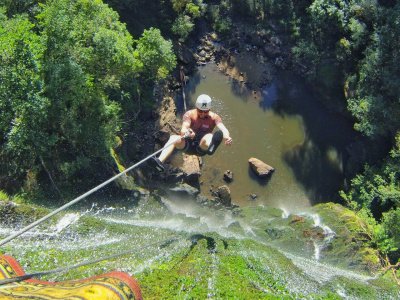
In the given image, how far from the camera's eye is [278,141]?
2244 cm

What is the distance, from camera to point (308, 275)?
12.3 metres

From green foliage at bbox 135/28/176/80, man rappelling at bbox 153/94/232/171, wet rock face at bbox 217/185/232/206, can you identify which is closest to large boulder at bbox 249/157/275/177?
wet rock face at bbox 217/185/232/206

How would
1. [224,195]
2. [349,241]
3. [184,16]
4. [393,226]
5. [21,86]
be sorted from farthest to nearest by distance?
[184,16]
[224,195]
[349,241]
[393,226]
[21,86]

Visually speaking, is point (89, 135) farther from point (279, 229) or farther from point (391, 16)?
point (391, 16)

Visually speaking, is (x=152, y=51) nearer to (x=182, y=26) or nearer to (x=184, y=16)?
(x=182, y=26)

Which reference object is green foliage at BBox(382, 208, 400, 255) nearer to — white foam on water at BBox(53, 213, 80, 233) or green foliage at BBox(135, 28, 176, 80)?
green foliage at BBox(135, 28, 176, 80)

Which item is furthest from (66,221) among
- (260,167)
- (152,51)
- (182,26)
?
(182,26)

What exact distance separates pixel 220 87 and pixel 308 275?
13.4 metres

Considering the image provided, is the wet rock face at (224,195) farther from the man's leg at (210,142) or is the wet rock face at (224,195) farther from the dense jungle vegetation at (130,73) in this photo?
the man's leg at (210,142)

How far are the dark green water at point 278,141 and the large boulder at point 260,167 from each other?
13.9 inches

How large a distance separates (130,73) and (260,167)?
8282mm

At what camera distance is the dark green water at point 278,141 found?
21.7 m

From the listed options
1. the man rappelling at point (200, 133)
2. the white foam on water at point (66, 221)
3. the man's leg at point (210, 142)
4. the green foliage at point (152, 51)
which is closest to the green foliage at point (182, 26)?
the green foliage at point (152, 51)

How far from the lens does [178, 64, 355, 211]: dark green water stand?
2166 centimetres
